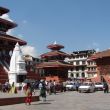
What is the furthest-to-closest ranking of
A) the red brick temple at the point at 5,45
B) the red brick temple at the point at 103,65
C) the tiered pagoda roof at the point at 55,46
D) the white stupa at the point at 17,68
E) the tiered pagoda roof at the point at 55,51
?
1. the tiered pagoda roof at the point at 55,46
2. the tiered pagoda roof at the point at 55,51
3. the red brick temple at the point at 103,65
4. the red brick temple at the point at 5,45
5. the white stupa at the point at 17,68

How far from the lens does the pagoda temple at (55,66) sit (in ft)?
253

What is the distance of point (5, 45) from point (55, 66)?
17894 mm

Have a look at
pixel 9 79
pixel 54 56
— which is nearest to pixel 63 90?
pixel 9 79

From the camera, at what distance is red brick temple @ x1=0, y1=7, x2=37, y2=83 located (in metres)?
54.5

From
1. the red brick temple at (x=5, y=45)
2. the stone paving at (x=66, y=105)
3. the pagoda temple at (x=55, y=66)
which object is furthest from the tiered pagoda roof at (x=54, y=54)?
the stone paving at (x=66, y=105)

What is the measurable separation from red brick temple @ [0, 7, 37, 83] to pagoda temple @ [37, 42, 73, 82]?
14042mm

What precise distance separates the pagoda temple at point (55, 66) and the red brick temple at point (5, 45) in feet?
46.1

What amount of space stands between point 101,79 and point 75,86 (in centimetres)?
1681

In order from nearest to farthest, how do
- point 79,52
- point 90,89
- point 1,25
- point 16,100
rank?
1. point 16,100
2. point 90,89
3. point 1,25
4. point 79,52

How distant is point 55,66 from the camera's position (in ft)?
250

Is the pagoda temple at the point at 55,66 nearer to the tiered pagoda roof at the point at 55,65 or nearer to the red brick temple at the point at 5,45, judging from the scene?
the tiered pagoda roof at the point at 55,65

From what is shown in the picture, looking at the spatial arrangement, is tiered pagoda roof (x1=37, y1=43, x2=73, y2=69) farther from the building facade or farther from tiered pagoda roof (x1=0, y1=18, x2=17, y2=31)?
the building facade

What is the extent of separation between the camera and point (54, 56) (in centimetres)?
8275

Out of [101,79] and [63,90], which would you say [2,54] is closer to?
[63,90]
